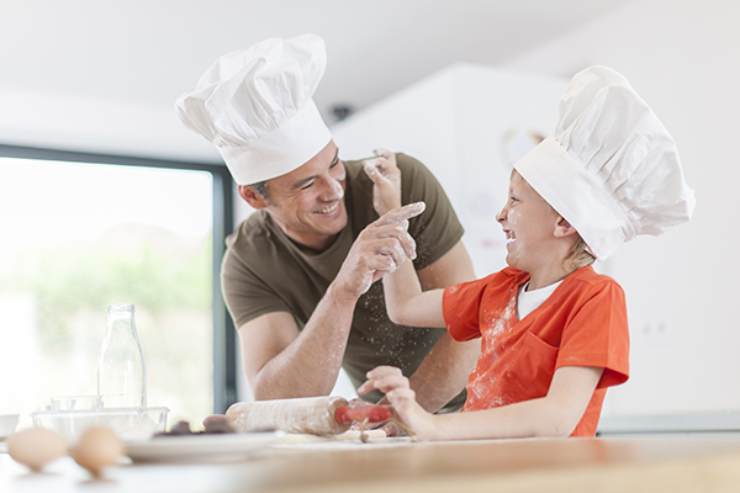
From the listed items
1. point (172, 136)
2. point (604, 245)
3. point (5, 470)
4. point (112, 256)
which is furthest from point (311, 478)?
point (112, 256)

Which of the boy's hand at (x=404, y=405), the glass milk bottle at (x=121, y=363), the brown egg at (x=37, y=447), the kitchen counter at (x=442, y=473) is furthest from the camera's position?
the glass milk bottle at (x=121, y=363)

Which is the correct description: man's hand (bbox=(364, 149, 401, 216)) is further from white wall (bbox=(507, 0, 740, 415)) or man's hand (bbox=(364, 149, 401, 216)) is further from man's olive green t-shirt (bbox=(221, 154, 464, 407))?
white wall (bbox=(507, 0, 740, 415))

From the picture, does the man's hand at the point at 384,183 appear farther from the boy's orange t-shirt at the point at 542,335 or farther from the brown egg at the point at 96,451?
the brown egg at the point at 96,451

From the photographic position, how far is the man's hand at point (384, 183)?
5.72 ft

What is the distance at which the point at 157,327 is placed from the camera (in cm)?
446

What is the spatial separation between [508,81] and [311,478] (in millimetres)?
2799

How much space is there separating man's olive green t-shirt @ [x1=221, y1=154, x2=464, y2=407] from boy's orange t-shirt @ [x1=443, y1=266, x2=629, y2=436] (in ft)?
1.18

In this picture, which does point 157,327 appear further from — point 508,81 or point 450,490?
point 450,490

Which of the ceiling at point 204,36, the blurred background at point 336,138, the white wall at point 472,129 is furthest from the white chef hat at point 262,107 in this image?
the ceiling at point 204,36

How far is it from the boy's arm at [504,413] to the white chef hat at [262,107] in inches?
30.4

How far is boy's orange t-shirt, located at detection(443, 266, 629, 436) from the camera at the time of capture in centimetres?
116

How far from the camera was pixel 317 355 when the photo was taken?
69.1 inches

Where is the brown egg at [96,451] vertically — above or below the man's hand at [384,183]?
below

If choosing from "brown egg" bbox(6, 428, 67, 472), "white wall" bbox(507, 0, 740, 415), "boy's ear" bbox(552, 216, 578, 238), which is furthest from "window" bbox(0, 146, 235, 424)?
"brown egg" bbox(6, 428, 67, 472)
